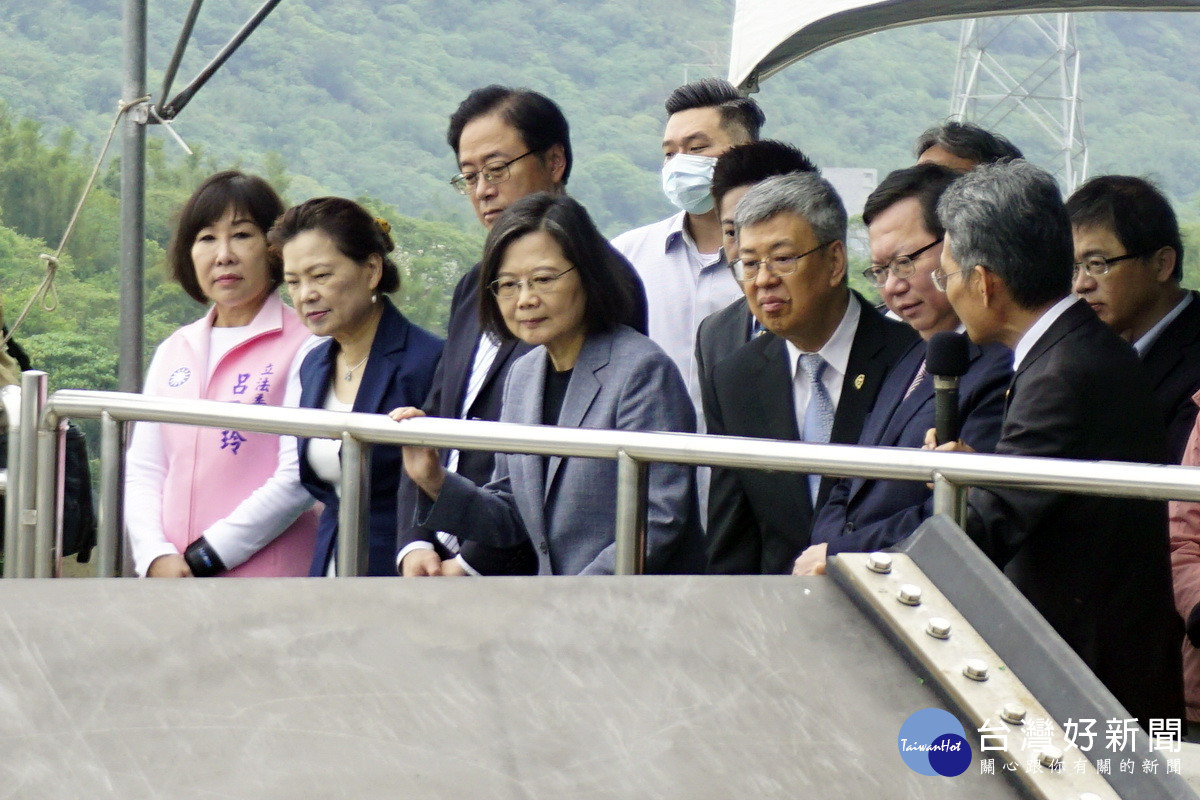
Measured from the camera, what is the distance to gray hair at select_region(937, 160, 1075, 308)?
7.58 feet

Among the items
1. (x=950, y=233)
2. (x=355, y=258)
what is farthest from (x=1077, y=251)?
(x=355, y=258)

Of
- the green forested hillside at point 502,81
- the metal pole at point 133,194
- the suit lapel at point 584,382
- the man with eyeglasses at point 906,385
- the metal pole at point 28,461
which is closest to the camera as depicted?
the man with eyeglasses at point 906,385

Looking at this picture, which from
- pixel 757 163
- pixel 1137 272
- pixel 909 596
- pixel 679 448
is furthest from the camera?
pixel 757 163

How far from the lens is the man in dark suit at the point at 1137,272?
318 centimetres

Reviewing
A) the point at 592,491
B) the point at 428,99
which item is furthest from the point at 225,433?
the point at 428,99

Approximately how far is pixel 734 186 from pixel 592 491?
1222 mm

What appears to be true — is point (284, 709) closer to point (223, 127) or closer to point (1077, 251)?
point (1077, 251)

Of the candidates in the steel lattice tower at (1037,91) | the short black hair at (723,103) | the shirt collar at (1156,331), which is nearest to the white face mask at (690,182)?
the short black hair at (723,103)

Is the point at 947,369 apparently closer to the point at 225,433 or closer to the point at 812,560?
the point at 812,560

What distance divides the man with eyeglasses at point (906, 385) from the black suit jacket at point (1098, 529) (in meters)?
0.17

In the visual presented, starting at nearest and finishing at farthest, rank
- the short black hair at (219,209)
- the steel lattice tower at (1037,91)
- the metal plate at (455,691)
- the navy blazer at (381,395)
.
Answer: the metal plate at (455,691)
the navy blazer at (381,395)
the short black hair at (219,209)
the steel lattice tower at (1037,91)

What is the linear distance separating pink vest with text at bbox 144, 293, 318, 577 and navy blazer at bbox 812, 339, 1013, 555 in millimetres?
1331

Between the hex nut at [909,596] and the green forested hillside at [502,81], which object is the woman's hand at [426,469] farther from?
the green forested hillside at [502,81]

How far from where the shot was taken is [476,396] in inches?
123
